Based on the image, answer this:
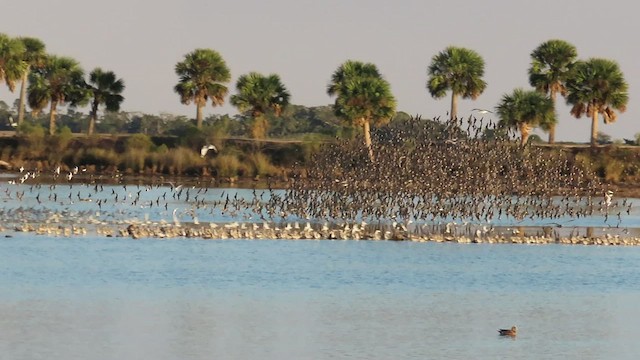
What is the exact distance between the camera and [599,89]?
343 ft

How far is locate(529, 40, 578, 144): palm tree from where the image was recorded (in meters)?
110

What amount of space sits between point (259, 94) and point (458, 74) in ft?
51.6

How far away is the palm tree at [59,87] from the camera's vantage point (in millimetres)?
114688

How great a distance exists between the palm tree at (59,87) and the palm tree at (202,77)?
7.64 meters

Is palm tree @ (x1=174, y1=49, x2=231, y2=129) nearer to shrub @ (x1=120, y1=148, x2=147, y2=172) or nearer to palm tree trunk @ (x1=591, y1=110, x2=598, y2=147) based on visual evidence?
shrub @ (x1=120, y1=148, x2=147, y2=172)

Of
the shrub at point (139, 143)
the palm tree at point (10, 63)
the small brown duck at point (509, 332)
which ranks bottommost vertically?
the small brown duck at point (509, 332)

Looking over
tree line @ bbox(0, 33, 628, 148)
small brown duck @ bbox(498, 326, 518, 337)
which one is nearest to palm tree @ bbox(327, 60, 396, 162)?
tree line @ bbox(0, 33, 628, 148)

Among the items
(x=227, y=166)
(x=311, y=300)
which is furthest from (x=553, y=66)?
(x=311, y=300)

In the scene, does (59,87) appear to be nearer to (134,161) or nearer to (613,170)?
(134,161)

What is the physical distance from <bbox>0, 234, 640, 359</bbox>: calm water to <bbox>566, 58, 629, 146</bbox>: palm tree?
50047 millimetres

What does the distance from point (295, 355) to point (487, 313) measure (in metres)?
9.26

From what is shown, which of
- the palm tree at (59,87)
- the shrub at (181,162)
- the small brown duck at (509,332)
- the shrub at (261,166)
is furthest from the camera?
the palm tree at (59,87)


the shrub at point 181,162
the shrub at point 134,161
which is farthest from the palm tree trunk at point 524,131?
the shrub at point 134,161

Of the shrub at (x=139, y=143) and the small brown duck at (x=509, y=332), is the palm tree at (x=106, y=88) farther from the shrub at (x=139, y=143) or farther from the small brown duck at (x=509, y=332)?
the small brown duck at (x=509, y=332)
